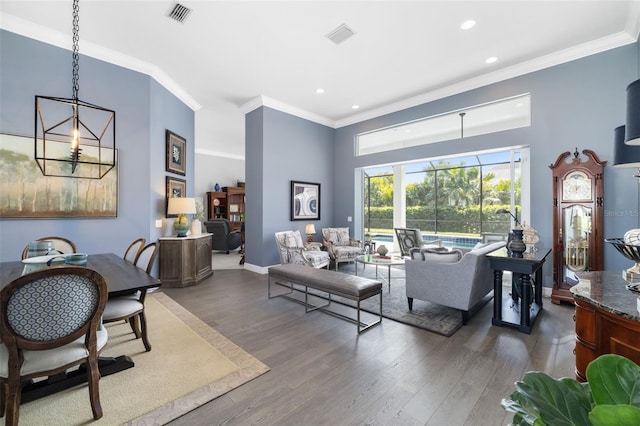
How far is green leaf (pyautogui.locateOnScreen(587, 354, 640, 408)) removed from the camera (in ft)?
1.75

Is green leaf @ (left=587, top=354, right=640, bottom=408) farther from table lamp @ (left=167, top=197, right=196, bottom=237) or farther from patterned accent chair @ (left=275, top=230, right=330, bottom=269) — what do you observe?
table lamp @ (left=167, top=197, right=196, bottom=237)

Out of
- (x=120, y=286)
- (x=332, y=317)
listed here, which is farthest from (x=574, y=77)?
(x=120, y=286)

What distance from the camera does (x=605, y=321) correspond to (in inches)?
56.6

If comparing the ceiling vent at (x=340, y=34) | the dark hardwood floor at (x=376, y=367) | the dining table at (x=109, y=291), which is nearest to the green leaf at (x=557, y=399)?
the dark hardwood floor at (x=376, y=367)

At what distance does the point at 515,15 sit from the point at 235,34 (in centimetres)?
344

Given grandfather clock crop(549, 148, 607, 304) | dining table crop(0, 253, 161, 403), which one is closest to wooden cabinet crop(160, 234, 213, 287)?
dining table crop(0, 253, 161, 403)

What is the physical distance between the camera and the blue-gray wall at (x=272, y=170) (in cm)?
576

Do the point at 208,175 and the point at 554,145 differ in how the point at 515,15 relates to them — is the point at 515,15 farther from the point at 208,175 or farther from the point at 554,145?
the point at 208,175

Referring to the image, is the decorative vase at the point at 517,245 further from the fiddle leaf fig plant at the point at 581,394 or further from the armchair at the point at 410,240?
the fiddle leaf fig plant at the point at 581,394

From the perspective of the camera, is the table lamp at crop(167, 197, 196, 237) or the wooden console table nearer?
the wooden console table

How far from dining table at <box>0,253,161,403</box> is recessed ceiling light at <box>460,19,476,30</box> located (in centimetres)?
436

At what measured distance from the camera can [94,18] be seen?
3314 mm

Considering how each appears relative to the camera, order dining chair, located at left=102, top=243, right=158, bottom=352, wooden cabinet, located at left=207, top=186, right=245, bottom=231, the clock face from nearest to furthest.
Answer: dining chair, located at left=102, top=243, right=158, bottom=352
the clock face
wooden cabinet, located at left=207, top=186, right=245, bottom=231

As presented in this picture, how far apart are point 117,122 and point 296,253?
3.48 meters
